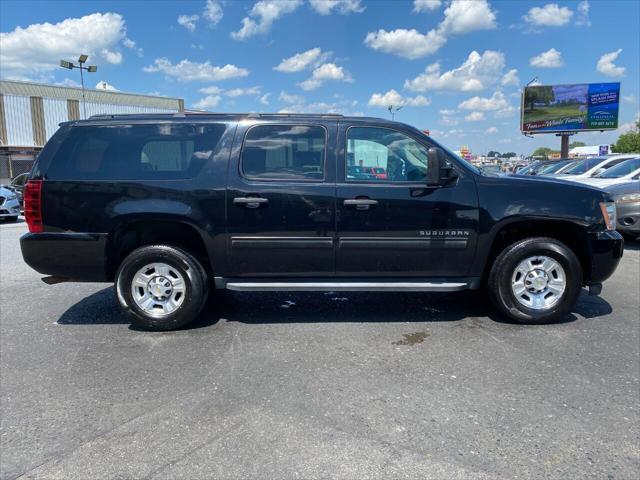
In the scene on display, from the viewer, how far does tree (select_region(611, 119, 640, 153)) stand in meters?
68.0

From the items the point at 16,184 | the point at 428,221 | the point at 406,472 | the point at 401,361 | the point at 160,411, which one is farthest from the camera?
the point at 16,184

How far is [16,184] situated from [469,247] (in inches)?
776

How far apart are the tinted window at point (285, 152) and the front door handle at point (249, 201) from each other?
24 cm

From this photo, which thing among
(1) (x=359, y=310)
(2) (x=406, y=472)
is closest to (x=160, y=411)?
(2) (x=406, y=472)

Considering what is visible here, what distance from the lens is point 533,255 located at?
15.6ft

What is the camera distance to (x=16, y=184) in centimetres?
1923

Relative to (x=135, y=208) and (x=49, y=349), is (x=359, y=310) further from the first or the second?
(x=49, y=349)

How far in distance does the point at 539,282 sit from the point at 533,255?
27 cm

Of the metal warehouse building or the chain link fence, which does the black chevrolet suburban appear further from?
the metal warehouse building

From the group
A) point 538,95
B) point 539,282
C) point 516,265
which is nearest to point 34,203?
point 516,265

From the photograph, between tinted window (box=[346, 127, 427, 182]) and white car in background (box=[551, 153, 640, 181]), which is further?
white car in background (box=[551, 153, 640, 181])

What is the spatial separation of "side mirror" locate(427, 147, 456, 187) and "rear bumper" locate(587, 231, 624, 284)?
4.93 feet

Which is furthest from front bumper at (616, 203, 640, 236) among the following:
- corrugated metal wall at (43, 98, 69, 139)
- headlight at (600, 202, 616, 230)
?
corrugated metal wall at (43, 98, 69, 139)

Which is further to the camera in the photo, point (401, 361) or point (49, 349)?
point (49, 349)
